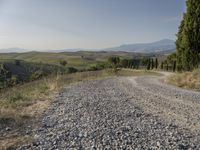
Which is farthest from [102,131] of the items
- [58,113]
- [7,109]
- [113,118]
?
[7,109]

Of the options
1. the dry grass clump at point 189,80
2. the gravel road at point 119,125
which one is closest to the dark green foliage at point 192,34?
the dry grass clump at point 189,80

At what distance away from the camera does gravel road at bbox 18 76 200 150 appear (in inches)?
336

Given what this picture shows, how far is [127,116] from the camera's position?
12.5 meters

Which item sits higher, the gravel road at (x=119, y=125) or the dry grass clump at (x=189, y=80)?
the gravel road at (x=119, y=125)

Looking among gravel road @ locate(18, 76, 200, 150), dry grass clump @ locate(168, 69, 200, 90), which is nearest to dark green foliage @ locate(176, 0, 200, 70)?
dry grass clump @ locate(168, 69, 200, 90)

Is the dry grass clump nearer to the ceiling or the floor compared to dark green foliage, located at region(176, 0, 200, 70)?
nearer to the floor

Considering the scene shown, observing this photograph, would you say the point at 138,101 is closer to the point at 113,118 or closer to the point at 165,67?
the point at 113,118

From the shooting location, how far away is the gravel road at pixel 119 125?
8.53 metres

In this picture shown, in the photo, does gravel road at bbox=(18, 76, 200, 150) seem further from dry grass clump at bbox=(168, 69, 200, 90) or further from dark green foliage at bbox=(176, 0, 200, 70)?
dark green foliage at bbox=(176, 0, 200, 70)

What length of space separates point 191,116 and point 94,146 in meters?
5.83

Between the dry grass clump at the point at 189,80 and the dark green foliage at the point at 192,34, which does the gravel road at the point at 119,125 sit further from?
the dark green foliage at the point at 192,34

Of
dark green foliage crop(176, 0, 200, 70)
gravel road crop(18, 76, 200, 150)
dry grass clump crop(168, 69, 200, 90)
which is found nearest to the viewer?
gravel road crop(18, 76, 200, 150)

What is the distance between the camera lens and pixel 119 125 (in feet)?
35.2

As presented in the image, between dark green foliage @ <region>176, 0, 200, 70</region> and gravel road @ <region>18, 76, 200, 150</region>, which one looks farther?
dark green foliage @ <region>176, 0, 200, 70</region>
